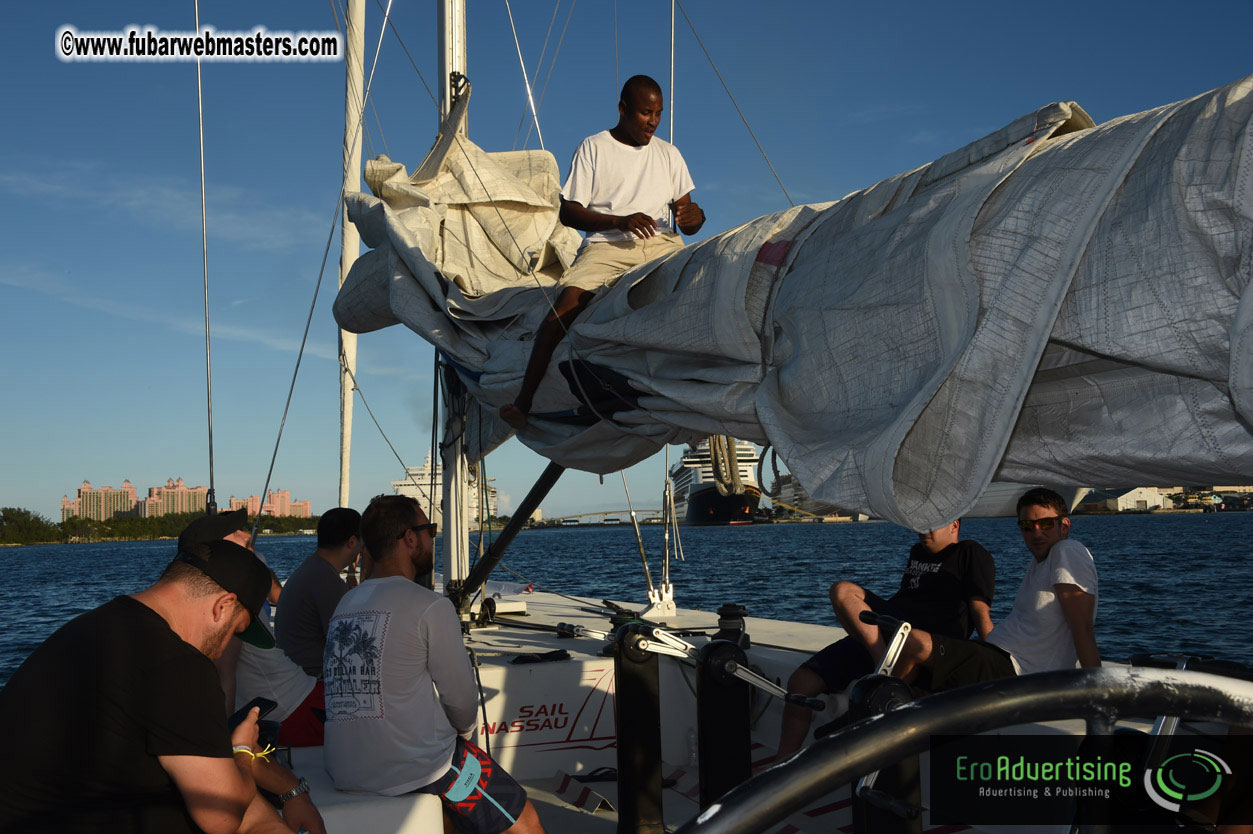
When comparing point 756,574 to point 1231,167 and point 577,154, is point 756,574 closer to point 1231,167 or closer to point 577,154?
point 577,154

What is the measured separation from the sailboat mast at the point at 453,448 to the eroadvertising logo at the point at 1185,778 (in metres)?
4.26

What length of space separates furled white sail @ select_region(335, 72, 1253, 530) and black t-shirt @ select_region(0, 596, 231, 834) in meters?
1.35

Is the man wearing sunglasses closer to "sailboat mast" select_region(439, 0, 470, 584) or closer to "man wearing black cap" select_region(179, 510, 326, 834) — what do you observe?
"man wearing black cap" select_region(179, 510, 326, 834)

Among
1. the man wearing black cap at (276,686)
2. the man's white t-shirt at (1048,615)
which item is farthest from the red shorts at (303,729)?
the man's white t-shirt at (1048,615)

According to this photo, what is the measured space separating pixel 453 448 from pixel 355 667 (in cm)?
320

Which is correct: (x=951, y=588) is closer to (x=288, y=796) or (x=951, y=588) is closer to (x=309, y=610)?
(x=288, y=796)

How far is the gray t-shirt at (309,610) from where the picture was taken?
402cm

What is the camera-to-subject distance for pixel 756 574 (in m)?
30.9

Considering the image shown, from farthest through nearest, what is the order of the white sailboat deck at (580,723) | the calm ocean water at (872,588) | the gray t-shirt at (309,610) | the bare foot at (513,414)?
the calm ocean water at (872,588) < the white sailboat deck at (580,723) < the gray t-shirt at (309,610) < the bare foot at (513,414)

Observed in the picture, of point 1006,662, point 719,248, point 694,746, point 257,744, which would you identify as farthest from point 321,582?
point 1006,662

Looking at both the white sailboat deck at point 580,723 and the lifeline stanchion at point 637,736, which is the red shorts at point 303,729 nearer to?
the white sailboat deck at point 580,723

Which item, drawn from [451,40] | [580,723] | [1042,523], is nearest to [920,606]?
[1042,523]

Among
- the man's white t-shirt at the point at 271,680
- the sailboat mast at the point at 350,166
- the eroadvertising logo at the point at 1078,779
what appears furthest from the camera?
the sailboat mast at the point at 350,166

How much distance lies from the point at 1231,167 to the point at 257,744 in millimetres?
2633
